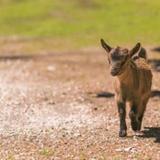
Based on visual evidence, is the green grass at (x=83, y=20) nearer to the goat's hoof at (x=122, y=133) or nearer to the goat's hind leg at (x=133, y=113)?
the goat's hind leg at (x=133, y=113)

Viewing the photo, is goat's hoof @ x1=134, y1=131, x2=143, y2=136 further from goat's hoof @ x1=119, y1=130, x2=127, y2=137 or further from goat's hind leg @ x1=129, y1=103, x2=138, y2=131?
goat's hoof @ x1=119, y1=130, x2=127, y2=137

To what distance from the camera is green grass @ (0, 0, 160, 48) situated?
41500 millimetres

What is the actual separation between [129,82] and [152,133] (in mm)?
1344

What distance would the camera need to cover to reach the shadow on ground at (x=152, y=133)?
1426 cm

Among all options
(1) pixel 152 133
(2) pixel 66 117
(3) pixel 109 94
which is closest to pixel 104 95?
(3) pixel 109 94

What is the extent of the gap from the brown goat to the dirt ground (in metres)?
0.45

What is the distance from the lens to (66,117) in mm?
16719

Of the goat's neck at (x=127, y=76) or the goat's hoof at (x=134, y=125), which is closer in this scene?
the goat's neck at (x=127, y=76)

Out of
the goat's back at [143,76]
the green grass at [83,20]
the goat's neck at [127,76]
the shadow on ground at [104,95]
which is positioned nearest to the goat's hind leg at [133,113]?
the goat's back at [143,76]

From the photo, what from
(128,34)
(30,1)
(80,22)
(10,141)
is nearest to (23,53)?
(128,34)

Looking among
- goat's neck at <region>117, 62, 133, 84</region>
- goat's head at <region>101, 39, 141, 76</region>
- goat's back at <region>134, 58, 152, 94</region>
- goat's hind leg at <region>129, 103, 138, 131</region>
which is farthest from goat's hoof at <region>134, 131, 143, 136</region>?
goat's head at <region>101, 39, 141, 76</region>

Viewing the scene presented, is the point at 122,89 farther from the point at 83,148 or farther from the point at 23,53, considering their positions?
the point at 23,53

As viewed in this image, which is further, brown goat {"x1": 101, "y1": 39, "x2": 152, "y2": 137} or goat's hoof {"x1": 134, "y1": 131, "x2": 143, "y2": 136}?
goat's hoof {"x1": 134, "y1": 131, "x2": 143, "y2": 136}

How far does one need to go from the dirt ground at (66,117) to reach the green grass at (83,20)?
12911 millimetres
